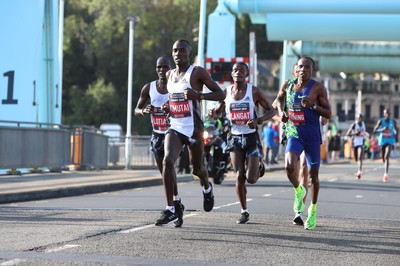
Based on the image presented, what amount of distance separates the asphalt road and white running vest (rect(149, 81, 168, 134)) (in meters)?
1.05

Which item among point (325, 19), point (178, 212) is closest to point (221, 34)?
point (325, 19)

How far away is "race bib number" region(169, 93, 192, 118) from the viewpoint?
37.0 ft

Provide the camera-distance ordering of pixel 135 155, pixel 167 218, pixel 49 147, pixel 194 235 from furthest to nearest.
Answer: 1. pixel 135 155
2. pixel 49 147
3. pixel 167 218
4. pixel 194 235

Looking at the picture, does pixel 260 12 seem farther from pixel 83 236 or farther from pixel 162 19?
pixel 162 19

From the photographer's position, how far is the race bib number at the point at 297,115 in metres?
11.9

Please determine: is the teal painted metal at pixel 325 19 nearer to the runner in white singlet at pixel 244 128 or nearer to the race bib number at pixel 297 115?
the runner in white singlet at pixel 244 128

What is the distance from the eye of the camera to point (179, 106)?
446 inches

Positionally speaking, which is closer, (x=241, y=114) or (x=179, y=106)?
(x=179, y=106)

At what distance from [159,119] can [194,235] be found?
2448 millimetres

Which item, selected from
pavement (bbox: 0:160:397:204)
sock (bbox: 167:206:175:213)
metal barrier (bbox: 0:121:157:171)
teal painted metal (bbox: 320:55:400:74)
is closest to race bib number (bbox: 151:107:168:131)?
sock (bbox: 167:206:175:213)

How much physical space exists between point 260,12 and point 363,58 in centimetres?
1011

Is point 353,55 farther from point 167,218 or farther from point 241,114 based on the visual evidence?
point 167,218

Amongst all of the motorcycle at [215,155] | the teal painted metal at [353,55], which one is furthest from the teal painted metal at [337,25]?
the motorcycle at [215,155]

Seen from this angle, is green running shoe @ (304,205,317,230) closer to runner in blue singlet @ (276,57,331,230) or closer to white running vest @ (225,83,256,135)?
runner in blue singlet @ (276,57,331,230)
